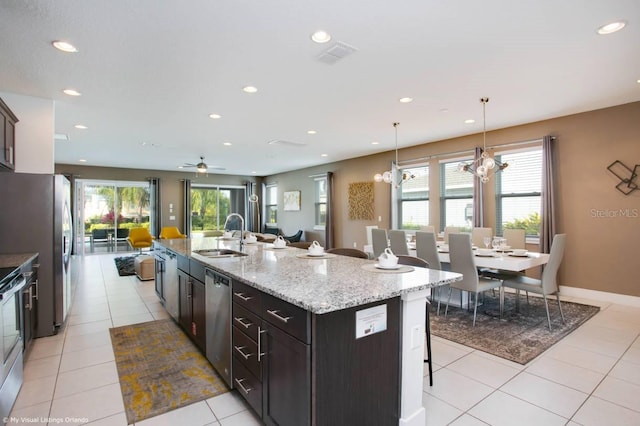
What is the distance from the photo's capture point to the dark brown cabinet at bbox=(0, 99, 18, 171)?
3.19 meters

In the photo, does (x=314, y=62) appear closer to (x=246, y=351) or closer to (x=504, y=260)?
(x=246, y=351)

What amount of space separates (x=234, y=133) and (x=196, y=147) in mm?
1675

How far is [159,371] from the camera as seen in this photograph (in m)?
2.66

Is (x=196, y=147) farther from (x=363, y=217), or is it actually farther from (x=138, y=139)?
(x=363, y=217)

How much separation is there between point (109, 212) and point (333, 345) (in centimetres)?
1086

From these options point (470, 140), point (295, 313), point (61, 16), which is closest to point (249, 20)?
point (61, 16)

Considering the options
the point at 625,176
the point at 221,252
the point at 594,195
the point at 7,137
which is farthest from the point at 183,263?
the point at 625,176

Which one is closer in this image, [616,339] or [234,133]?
[616,339]

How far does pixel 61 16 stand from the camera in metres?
2.30

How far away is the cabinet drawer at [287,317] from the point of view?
4.86 ft

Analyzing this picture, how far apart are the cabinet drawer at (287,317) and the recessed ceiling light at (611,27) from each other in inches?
123

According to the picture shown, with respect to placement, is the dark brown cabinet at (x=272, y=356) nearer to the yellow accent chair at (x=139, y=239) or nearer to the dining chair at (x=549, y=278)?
the dining chair at (x=549, y=278)

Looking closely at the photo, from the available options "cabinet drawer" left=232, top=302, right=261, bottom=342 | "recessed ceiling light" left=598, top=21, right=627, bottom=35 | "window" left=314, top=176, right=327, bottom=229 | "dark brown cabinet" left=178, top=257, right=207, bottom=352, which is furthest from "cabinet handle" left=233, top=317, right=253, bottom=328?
"window" left=314, top=176, right=327, bottom=229

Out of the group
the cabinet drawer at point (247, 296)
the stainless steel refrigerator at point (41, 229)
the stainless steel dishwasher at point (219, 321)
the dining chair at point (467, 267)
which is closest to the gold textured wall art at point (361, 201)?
the dining chair at point (467, 267)
